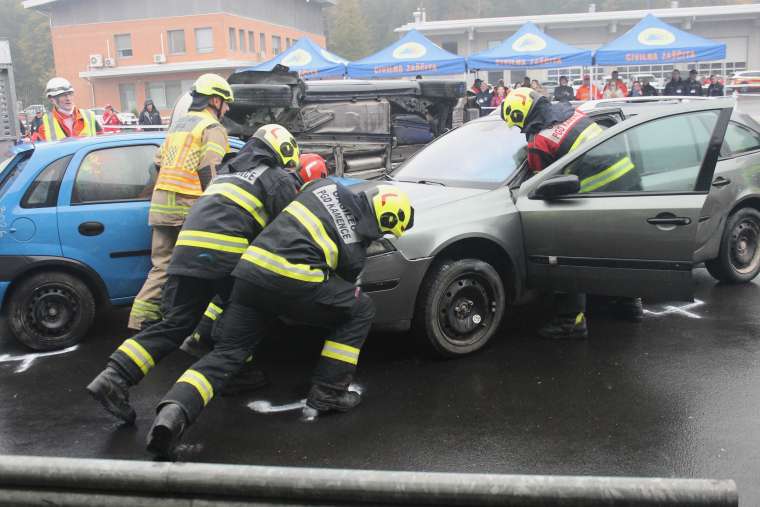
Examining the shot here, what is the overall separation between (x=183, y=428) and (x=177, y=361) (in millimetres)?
1777

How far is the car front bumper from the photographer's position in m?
4.67

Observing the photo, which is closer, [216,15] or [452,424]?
[452,424]

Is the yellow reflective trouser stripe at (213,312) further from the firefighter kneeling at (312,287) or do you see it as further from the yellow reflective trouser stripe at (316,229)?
the yellow reflective trouser stripe at (316,229)

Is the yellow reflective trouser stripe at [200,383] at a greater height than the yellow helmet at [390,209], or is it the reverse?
the yellow helmet at [390,209]

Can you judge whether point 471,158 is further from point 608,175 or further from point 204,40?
point 204,40

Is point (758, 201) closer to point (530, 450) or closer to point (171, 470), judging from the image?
point (530, 450)

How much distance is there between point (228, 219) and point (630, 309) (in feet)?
11.2

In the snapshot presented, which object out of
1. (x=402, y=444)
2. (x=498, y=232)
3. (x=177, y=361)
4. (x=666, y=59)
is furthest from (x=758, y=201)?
(x=666, y=59)

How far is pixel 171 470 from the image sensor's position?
2.45m

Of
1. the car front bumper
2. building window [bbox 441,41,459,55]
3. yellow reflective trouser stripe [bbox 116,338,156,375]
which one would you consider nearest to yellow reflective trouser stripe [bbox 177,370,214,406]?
yellow reflective trouser stripe [bbox 116,338,156,375]

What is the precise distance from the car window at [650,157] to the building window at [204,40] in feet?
170

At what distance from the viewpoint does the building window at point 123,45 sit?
55688 millimetres

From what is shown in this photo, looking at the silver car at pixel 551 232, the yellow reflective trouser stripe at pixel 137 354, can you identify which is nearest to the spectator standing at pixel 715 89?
the silver car at pixel 551 232

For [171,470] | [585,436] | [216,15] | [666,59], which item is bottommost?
[585,436]
